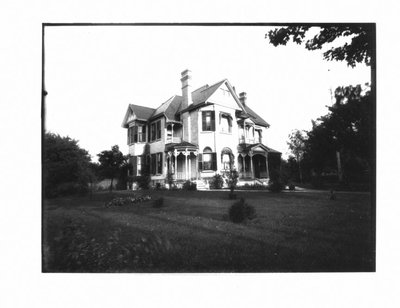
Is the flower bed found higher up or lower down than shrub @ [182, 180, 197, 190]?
lower down

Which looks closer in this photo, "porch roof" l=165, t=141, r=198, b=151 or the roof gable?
the roof gable

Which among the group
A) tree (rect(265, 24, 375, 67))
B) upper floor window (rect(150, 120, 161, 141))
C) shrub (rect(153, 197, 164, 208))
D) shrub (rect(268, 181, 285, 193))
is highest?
tree (rect(265, 24, 375, 67))

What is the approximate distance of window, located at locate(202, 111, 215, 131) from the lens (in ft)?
25.0

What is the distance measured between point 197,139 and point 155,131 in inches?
52.2

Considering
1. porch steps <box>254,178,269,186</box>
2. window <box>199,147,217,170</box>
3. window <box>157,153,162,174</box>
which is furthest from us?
window <box>199,147,217,170</box>

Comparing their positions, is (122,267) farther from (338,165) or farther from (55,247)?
(338,165)

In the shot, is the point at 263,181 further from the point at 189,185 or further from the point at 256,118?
the point at 189,185

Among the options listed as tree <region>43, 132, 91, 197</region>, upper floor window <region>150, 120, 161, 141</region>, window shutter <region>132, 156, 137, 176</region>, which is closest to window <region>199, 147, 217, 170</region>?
upper floor window <region>150, 120, 161, 141</region>

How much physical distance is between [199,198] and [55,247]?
116 inches

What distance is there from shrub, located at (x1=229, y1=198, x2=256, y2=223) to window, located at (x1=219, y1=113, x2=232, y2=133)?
3093 millimetres

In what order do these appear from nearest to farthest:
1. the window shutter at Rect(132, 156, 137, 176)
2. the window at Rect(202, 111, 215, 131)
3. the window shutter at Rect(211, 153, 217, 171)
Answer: the window shutter at Rect(132, 156, 137, 176) < the window shutter at Rect(211, 153, 217, 171) < the window at Rect(202, 111, 215, 131)

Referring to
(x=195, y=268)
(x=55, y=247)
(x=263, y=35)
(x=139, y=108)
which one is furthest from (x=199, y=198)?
(x=263, y=35)

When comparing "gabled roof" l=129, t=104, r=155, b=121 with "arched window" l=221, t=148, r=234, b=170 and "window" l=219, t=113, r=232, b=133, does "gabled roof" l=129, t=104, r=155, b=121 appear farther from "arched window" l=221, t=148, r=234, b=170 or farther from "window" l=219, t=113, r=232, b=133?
"window" l=219, t=113, r=232, b=133

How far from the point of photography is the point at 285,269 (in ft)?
13.3
